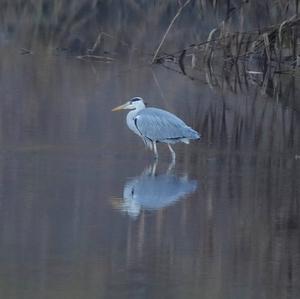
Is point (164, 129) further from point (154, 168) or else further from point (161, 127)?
point (154, 168)

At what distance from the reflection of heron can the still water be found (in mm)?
11

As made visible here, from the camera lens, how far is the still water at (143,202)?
665 centimetres

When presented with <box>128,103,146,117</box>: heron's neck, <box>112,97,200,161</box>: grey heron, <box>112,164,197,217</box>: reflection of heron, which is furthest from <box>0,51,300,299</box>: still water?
<box>128,103,146,117</box>: heron's neck

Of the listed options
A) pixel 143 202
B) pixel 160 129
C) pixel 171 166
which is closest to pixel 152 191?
pixel 143 202

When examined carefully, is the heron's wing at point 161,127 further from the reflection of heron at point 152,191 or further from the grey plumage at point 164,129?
the reflection of heron at point 152,191

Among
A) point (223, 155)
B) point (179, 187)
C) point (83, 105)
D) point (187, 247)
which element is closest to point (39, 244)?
point (187, 247)

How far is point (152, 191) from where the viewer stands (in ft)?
29.8

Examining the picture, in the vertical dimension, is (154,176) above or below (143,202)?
above

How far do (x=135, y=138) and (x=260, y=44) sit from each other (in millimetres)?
7252

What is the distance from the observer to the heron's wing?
1073 centimetres

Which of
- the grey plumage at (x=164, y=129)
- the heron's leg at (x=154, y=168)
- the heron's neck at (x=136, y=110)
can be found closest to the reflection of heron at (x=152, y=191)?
the heron's leg at (x=154, y=168)

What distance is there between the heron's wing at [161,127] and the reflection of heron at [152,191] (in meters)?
0.76

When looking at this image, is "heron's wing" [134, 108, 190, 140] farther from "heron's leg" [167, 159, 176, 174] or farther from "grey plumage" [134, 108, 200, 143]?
"heron's leg" [167, 159, 176, 174]

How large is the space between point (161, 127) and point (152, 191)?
175 cm
